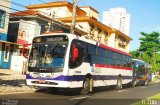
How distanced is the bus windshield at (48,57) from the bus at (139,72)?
57.0 feet

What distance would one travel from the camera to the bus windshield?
15.0 metres

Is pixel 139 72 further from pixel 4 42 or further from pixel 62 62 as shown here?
pixel 62 62

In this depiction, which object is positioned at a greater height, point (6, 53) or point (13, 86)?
point (6, 53)

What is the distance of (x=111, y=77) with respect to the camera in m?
22.1

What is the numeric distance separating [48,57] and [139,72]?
20.4 metres

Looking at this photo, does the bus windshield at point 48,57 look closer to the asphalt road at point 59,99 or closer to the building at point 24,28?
the asphalt road at point 59,99

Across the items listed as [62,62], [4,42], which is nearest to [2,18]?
[4,42]

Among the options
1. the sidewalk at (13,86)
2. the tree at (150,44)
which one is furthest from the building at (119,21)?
the sidewalk at (13,86)

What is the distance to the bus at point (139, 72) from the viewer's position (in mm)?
31763

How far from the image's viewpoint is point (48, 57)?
50.0 ft

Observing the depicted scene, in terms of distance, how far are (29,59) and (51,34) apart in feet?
5.68

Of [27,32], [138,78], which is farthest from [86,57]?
[27,32]

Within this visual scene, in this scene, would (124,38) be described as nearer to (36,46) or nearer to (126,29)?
(126,29)

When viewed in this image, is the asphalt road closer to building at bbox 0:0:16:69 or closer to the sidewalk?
the sidewalk
